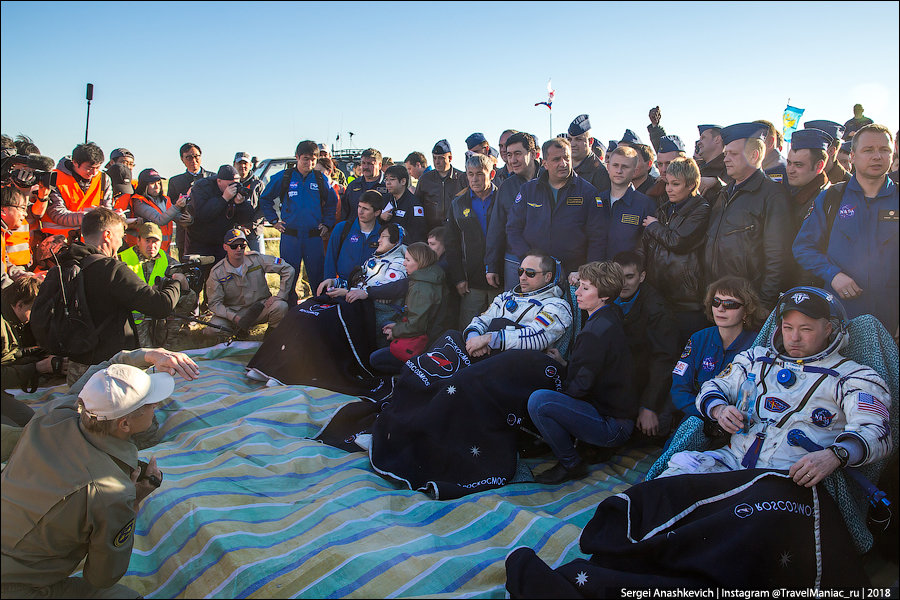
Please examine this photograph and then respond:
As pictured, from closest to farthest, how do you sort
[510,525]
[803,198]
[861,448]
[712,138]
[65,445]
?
1. [65,445]
2. [861,448]
3. [510,525]
4. [803,198]
5. [712,138]

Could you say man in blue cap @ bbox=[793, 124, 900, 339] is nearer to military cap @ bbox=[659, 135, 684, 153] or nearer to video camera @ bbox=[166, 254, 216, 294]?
military cap @ bbox=[659, 135, 684, 153]

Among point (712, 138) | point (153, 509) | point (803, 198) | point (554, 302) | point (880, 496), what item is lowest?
point (153, 509)

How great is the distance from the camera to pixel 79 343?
4051 millimetres

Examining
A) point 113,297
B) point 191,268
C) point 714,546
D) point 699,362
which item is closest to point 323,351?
point 113,297

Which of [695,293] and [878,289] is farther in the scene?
[695,293]

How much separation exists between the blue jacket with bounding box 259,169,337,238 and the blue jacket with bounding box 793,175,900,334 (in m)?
4.83

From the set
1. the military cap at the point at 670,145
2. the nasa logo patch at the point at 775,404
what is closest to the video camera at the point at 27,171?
the military cap at the point at 670,145

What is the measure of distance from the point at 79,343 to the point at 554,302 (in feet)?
10.4

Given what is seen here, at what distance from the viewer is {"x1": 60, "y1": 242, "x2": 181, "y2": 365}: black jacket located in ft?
13.1

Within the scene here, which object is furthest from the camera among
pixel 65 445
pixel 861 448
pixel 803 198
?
pixel 803 198

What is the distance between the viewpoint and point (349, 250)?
6.05 meters

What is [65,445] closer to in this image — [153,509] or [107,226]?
[153,509]

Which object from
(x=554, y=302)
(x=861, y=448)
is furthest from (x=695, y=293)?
(x=861, y=448)

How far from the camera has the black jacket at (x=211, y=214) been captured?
6.82 metres
